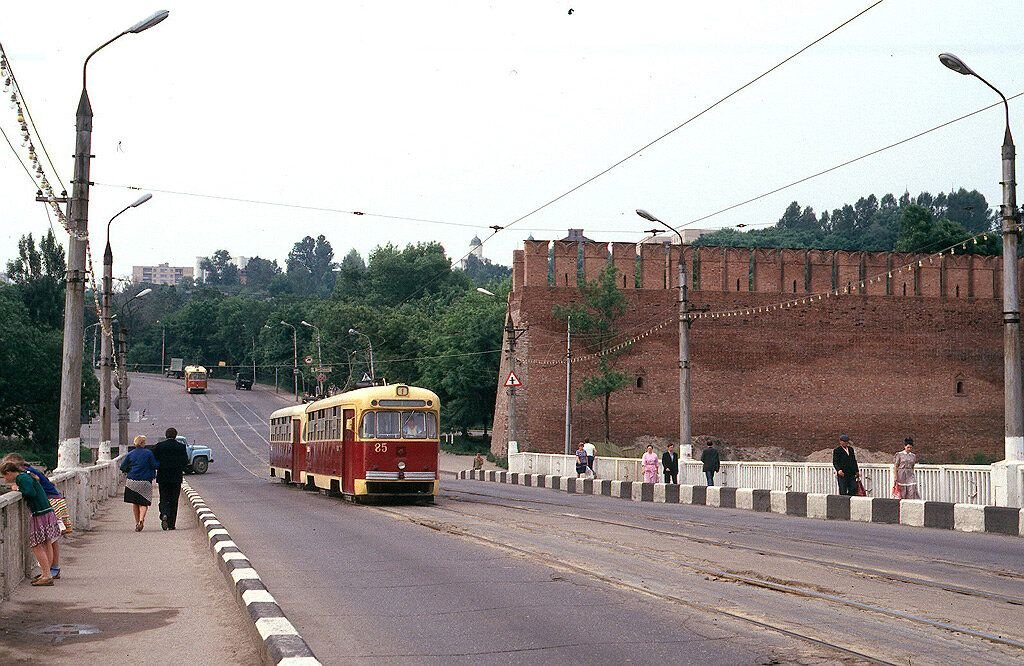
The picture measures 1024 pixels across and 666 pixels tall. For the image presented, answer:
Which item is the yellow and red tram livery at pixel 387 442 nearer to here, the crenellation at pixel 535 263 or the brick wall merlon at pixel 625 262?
the crenellation at pixel 535 263

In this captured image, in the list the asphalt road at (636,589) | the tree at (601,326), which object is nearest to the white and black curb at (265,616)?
the asphalt road at (636,589)

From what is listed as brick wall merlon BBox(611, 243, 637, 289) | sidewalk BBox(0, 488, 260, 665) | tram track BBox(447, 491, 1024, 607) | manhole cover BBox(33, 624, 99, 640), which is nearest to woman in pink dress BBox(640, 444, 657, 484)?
tram track BBox(447, 491, 1024, 607)

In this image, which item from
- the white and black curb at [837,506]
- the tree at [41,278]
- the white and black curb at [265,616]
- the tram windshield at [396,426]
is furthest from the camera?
the tree at [41,278]

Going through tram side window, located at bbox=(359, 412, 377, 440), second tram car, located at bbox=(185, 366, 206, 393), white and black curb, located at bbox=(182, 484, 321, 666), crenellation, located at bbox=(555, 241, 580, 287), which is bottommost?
white and black curb, located at bbox=(182, 484, 321, 666)

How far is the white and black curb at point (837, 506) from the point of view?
18.0 metres

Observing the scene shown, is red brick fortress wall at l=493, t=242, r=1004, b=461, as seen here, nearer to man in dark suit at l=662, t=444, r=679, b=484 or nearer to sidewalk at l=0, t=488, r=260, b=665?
man in dark suit at l=662, t=444, r=679, b=484

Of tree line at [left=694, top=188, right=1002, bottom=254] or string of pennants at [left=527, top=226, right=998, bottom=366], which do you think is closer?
string of pennants at [left=527, top=226, right=998, bottom=366]

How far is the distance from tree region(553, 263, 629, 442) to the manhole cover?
44889mm

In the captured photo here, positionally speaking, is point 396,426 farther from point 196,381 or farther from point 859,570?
point 196,381

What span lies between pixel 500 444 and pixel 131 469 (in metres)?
41.3

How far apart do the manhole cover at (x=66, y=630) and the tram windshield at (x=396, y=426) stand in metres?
15.6

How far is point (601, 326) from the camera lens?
5459 centimetres

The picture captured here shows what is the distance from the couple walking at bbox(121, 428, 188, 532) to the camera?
59.3 ft

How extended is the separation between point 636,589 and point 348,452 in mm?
16533
